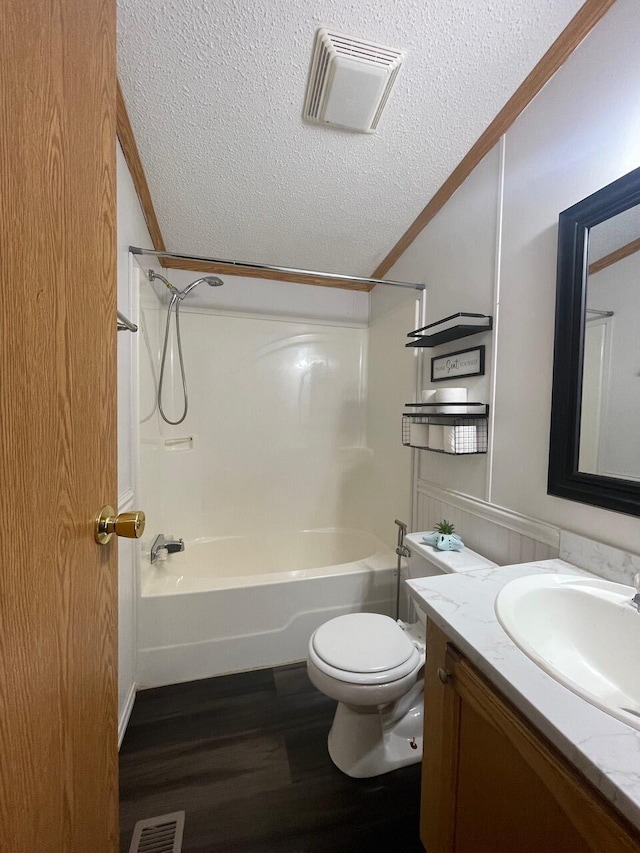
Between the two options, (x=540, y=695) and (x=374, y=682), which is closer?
(x=540, y=695)

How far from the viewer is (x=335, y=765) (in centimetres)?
126

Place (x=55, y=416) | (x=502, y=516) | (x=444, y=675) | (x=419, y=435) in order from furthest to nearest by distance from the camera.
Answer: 1. (x=419, y=435)
2. (x=502, y=516)
3. (x=444, y=675)
4. (x=55, y=416)

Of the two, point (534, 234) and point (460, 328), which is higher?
point (534, 234)

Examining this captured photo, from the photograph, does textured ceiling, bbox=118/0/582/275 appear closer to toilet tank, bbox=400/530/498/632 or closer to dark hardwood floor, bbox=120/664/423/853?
toilet tank, bbox=400/530/498/632

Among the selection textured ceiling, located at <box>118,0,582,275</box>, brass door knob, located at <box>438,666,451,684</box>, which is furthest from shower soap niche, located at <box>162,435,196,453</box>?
brass door knob, located at <box>438,666,451,684</box>

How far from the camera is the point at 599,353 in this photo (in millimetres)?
995

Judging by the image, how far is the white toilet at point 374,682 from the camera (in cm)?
114

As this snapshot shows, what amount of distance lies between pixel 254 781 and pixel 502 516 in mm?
1323

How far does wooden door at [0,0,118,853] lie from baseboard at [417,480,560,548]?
127cm

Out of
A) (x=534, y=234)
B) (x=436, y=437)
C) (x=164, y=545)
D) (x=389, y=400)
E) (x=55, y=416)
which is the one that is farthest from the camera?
(x=389, y=400)

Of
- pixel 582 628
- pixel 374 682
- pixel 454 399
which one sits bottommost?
pixel 374 682

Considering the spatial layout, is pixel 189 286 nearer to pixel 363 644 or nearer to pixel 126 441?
pixel 126 441

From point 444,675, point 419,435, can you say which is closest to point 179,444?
point 419,435

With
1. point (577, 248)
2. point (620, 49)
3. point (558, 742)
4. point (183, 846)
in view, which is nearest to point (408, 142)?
point (620, 49)
